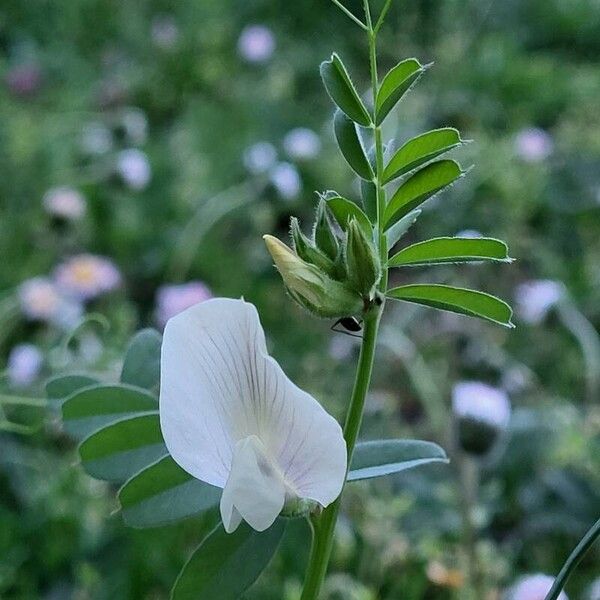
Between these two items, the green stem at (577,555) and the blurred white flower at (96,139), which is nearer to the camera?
the green stem at (577,555)

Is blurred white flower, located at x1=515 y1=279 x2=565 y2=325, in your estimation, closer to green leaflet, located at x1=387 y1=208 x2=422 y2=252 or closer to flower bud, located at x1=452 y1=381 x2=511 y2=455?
flower bud, located at x1=452 y1=381 x2=511 y2=455

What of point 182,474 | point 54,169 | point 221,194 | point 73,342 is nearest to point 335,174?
point 221,194

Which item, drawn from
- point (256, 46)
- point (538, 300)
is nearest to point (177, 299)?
point (538, 300)

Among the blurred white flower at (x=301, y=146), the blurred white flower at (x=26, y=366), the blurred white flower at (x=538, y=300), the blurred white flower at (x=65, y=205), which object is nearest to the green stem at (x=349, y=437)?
the blurred white flower at (x=26, y=366)

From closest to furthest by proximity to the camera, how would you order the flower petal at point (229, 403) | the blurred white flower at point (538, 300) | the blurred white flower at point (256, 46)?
the flower petal at point (229, 403) < the blurred white flower at point (538, 300) < the blurred white flower at point (256, 46)

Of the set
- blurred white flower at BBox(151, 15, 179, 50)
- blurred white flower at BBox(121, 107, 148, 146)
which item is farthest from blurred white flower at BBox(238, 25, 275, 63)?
blurred white flower at BBox(121, 107, 148, 146)

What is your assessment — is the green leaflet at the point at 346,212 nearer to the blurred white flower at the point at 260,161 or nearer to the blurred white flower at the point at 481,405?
the blurred white flower at the point at 481,405
